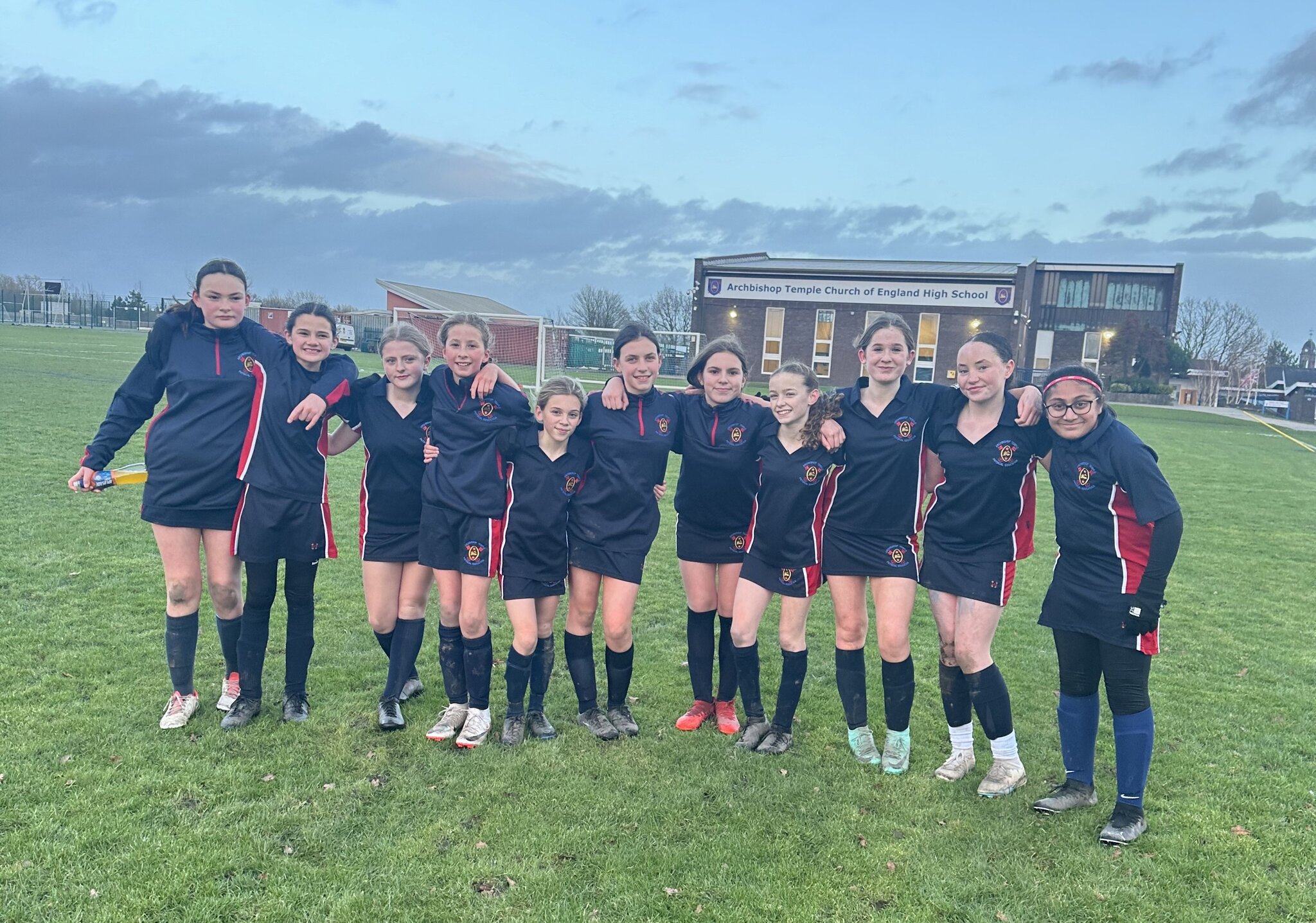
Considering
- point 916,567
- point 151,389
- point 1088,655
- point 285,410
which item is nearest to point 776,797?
point 916,567

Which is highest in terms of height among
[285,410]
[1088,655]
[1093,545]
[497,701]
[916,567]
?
[285,410]

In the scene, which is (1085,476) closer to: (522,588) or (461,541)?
(522,588)

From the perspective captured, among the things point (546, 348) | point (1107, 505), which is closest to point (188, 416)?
point (1107, 505)

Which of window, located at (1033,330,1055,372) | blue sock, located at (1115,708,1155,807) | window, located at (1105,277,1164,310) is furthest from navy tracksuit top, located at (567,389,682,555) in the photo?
window, located at (1105,277,1164,310)

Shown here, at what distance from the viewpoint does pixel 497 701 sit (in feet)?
15.4

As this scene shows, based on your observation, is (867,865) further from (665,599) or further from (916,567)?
(665,599)

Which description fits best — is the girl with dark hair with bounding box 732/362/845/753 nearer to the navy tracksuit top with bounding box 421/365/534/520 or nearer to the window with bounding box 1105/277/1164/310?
the navy tracksuit top with bounding box 421/365/534/520

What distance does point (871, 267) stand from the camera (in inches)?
1769

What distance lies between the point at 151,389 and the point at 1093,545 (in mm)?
4413

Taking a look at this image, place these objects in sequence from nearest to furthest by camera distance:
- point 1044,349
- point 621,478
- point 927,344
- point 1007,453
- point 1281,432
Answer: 1. point 1007,453
2. point 621,478
3. point 1281,432
4. point 927,344
5. point 1044,349

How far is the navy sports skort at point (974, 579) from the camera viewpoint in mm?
3758

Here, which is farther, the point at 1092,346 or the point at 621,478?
the point at 1092,346

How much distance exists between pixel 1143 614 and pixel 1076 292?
5594cm

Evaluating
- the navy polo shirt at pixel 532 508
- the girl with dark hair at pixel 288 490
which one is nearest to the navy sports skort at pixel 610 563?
the navy polo shirt at pixel 532 508
